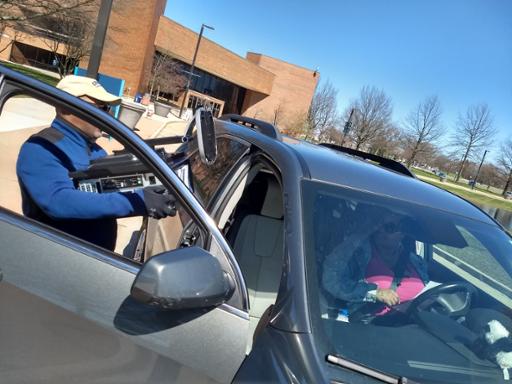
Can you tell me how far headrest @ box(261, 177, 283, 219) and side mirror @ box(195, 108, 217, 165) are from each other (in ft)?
1.25

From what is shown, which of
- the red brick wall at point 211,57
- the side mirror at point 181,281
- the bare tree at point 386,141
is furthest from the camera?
the bare tree at point 386,141

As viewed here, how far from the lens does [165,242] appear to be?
246 centimetres

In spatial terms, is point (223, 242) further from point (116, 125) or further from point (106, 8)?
point (106, 8)

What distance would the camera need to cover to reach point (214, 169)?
8.83 feet

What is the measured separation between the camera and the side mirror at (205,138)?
2.34 m

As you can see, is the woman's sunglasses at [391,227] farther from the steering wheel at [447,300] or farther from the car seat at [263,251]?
the car seat at [263,251]

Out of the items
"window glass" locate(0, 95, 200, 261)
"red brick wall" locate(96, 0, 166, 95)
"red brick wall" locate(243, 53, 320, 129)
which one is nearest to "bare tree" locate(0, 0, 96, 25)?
"red brick wall" locate(96, 0, 166, 95)

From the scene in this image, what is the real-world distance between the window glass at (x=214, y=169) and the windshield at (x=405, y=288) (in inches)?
26.3

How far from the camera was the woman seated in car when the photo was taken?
6.10 feet

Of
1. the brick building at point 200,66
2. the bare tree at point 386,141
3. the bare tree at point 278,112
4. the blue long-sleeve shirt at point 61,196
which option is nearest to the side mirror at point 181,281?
the blue long-sleeve shirt at point 61,196

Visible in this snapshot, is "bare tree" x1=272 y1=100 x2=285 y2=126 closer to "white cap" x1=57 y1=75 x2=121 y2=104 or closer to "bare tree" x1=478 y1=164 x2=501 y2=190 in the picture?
"bare tree" x1=478 y1=164 x2=501 y2=190

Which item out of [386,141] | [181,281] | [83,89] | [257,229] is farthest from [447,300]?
[386,141]

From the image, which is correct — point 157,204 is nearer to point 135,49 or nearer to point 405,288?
point 405,288

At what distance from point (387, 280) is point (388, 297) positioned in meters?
0.11
